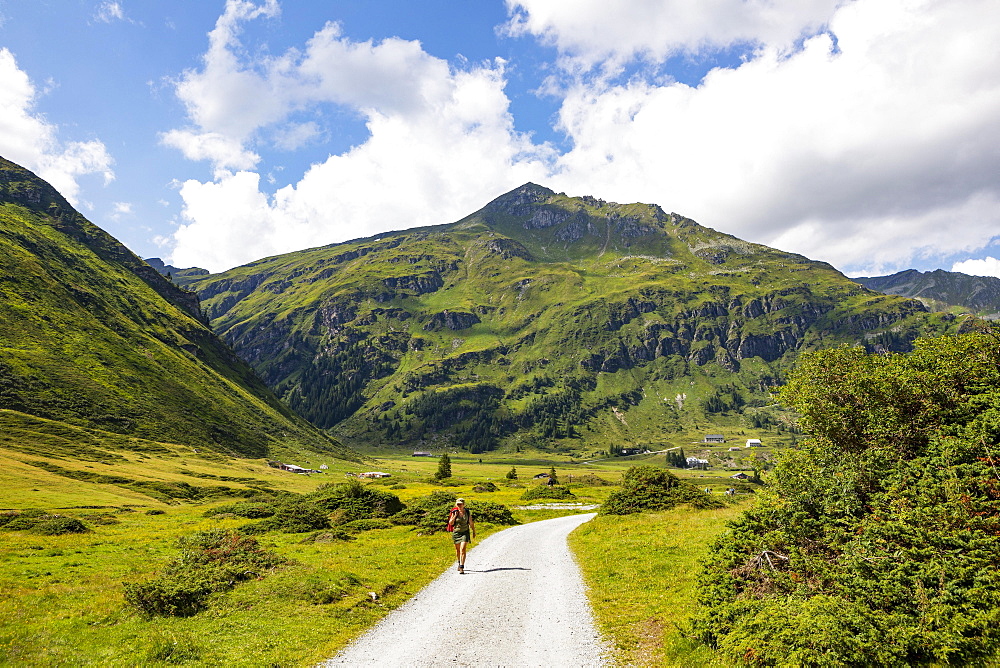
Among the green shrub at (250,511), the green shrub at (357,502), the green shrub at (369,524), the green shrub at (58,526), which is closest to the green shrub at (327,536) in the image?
the green shrub at (369,524)

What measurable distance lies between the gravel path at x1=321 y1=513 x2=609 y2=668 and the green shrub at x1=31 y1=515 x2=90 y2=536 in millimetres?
48137

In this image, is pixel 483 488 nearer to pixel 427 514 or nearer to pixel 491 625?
pixel 427 514

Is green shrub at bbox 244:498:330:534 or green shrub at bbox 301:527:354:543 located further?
green shrub at bbox 244:498:330:534

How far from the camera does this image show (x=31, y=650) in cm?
1576

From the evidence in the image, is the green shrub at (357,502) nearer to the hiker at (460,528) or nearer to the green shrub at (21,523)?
the hiker at (460,528)

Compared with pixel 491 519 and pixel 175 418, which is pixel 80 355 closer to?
pixel 175 418

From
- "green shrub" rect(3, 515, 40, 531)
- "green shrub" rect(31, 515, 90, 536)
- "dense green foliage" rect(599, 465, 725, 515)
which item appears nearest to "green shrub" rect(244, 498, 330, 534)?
"green shrub" rect(31, 515, 90, 536)

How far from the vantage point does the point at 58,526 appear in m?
48.9

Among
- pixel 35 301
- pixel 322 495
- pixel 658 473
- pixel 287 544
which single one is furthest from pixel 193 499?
pixel 35 301

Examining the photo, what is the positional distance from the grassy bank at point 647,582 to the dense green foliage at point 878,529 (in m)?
1.67

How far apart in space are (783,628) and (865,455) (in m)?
6.26

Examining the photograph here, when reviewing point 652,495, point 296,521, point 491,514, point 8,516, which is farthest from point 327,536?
point 8,516

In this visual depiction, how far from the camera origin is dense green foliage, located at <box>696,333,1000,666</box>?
30.9 feet

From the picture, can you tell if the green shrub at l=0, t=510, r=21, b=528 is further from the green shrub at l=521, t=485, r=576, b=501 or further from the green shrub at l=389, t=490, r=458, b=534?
the green shrub at l=521, t=485, r=576, b=501
